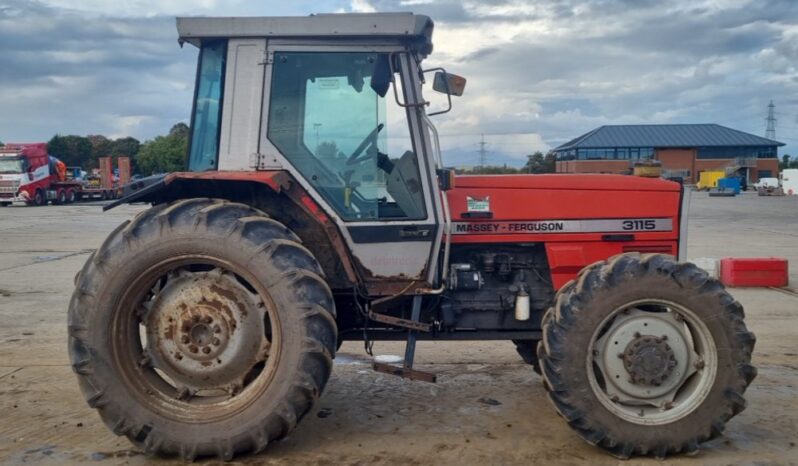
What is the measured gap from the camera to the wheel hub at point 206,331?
4.68 metres

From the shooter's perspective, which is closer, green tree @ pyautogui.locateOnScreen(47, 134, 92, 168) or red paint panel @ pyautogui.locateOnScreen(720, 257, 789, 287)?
red paint panel @ pyautogui.locateOnScreen(720, 257, 789, 287)

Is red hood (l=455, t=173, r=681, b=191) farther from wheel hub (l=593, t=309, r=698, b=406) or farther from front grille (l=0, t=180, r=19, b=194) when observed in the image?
front grille (l=0, t=180, r=19, b=194)

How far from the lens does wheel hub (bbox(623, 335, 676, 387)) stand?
15.4ft

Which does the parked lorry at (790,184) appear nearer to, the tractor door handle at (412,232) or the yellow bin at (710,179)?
the yellow bin at (710,179)

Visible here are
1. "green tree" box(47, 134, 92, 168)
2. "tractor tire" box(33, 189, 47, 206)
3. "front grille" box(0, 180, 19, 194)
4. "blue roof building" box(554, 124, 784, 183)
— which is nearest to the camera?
"front grille" box(0, 180, 19, 194)

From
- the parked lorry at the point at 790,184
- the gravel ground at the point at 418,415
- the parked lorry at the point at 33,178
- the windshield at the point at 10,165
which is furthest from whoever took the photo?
the parked lorry at the point at 790,184

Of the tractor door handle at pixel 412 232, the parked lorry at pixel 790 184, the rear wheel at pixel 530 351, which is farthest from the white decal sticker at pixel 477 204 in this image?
the parked lorry at pixel 790 184

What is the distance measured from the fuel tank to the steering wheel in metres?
0.68

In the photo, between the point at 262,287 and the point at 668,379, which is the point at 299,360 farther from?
the point at 668,379

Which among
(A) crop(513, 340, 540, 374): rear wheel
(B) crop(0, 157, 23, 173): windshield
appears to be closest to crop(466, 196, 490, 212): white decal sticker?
(A) crop(513, 340, 540, 374): rear wheel

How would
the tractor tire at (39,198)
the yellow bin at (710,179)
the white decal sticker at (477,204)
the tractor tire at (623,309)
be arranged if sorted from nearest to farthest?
the tractor tire at (623,309) < the white decal sticker at (477,204) < the tractor tire at (39,198) < the yellow bin at (710,179)

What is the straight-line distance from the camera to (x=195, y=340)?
185 inches

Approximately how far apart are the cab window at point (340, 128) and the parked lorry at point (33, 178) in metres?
37.2

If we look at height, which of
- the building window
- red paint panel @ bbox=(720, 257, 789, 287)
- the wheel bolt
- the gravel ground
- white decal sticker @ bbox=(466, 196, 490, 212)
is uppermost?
the building window
